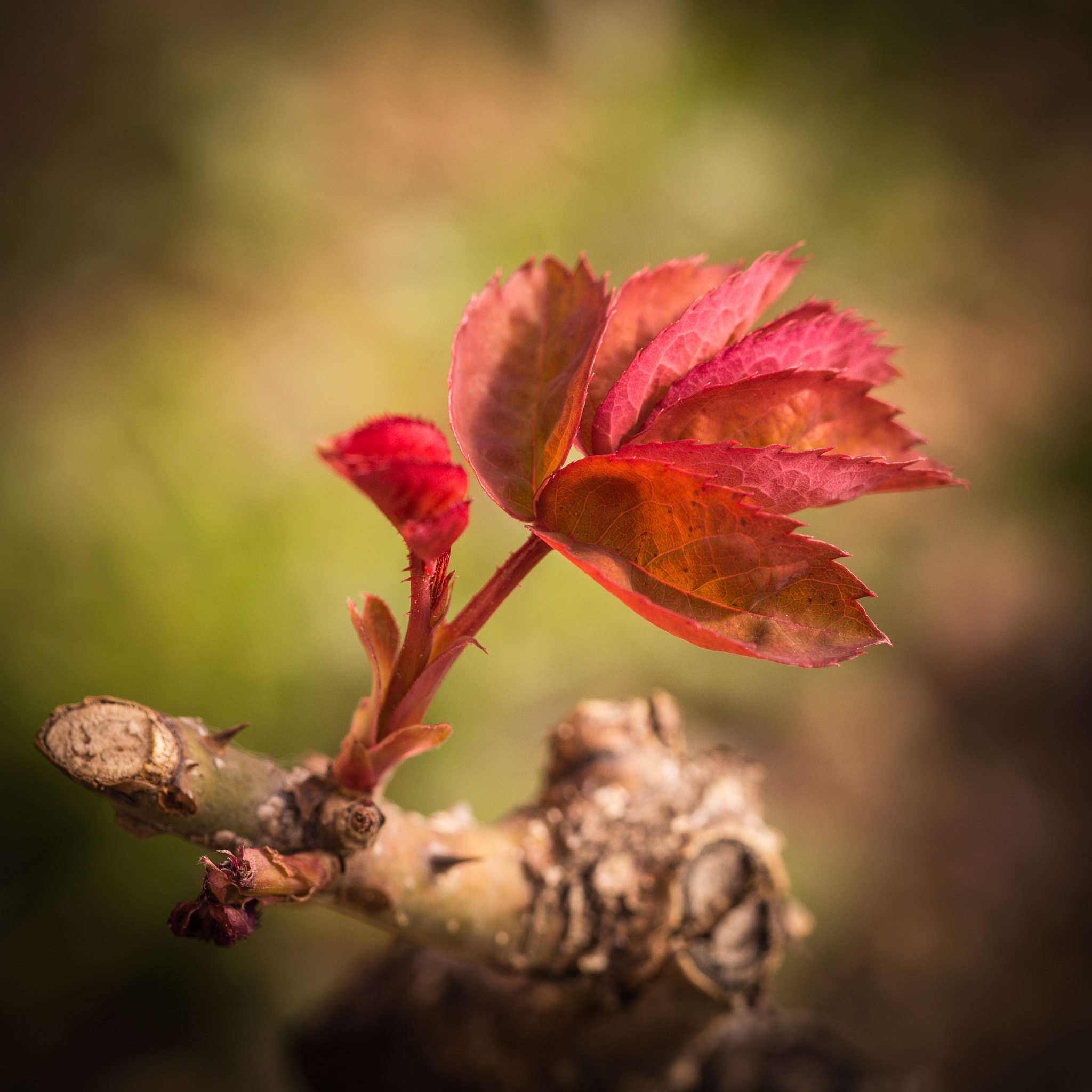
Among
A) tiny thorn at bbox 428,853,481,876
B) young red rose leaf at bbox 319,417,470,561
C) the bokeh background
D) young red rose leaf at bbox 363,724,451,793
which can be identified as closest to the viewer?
young red rose leaf at bbox 319,417,470,561

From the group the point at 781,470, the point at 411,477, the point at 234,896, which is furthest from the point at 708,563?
the point at 234,896

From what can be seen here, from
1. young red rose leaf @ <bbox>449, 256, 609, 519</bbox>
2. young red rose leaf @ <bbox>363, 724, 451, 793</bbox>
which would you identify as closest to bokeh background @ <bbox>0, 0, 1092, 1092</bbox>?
young red rose leaf @ <bbox>363, 724, 451, 793</bbox>

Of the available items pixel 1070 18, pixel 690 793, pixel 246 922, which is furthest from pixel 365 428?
pixel 1070 18

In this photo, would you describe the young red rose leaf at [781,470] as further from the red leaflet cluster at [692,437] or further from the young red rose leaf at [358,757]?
the young red rose leaf at [358,757]

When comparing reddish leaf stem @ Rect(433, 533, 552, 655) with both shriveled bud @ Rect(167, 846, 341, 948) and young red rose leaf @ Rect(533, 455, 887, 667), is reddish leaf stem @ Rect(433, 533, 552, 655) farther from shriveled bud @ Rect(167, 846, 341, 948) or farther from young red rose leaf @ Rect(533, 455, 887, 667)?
shriveled bud @ Rect(167, 846, 341, 948)

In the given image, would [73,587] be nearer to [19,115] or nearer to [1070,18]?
[19,115]

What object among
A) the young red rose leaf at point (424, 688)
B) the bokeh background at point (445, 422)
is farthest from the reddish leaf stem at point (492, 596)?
the bokeh background at point (445, 422)
